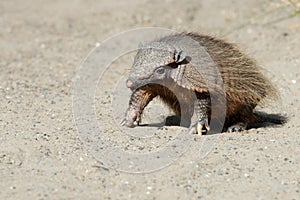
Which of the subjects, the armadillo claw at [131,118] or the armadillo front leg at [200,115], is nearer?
the armadillo front leg at [200,115]

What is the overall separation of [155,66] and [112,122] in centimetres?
94

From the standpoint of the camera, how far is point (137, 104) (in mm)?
5852

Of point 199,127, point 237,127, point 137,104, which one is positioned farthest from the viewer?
point 237,127

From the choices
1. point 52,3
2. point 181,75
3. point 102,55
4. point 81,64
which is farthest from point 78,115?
point 52,3

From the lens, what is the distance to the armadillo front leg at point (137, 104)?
18.9 feet

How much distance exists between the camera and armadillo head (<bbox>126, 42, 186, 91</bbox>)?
18.1ft

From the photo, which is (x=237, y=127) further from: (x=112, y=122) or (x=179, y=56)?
(x=112, y=122)

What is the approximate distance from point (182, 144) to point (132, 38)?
16.8 feet

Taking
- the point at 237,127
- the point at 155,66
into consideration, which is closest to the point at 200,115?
the point at 237,127

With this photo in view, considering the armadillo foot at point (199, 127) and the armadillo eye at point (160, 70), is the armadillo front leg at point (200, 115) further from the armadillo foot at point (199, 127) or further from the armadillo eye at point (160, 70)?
the armadillo eye at point (160, 70)

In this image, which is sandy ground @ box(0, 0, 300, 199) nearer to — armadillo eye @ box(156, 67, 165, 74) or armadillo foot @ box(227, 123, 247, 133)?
armadillo foot @ box(227, 123, 247, 133)

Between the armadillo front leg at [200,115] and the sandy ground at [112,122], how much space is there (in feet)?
0.70

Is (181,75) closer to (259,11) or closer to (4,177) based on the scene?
(4,177)

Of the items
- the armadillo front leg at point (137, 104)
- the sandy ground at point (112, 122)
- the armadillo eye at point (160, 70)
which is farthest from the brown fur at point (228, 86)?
the sandy ground at point (112, 122)
